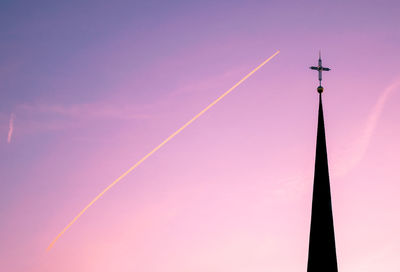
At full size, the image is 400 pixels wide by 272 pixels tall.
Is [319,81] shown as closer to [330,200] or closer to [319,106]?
[319,106]

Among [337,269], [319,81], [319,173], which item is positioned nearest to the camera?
[337,269]

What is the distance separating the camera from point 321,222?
47.5m

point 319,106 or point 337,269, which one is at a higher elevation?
point 319,106

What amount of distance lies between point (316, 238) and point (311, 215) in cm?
203

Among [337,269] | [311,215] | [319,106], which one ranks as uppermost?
[319,106]

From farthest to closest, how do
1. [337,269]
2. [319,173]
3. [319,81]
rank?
[319,81] → [319,173] → [337,269]

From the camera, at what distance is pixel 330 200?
159 feet

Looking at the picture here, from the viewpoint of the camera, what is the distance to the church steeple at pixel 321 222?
4619 centimetres

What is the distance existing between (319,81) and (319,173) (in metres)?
8.24

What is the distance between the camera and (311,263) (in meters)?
46.5

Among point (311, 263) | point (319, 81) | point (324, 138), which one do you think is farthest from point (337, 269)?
point (319, 81)

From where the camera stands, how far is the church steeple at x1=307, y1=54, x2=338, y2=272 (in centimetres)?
4619

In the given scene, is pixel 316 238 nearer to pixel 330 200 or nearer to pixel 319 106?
pixel 330 200

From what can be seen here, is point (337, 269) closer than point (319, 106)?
Yes
